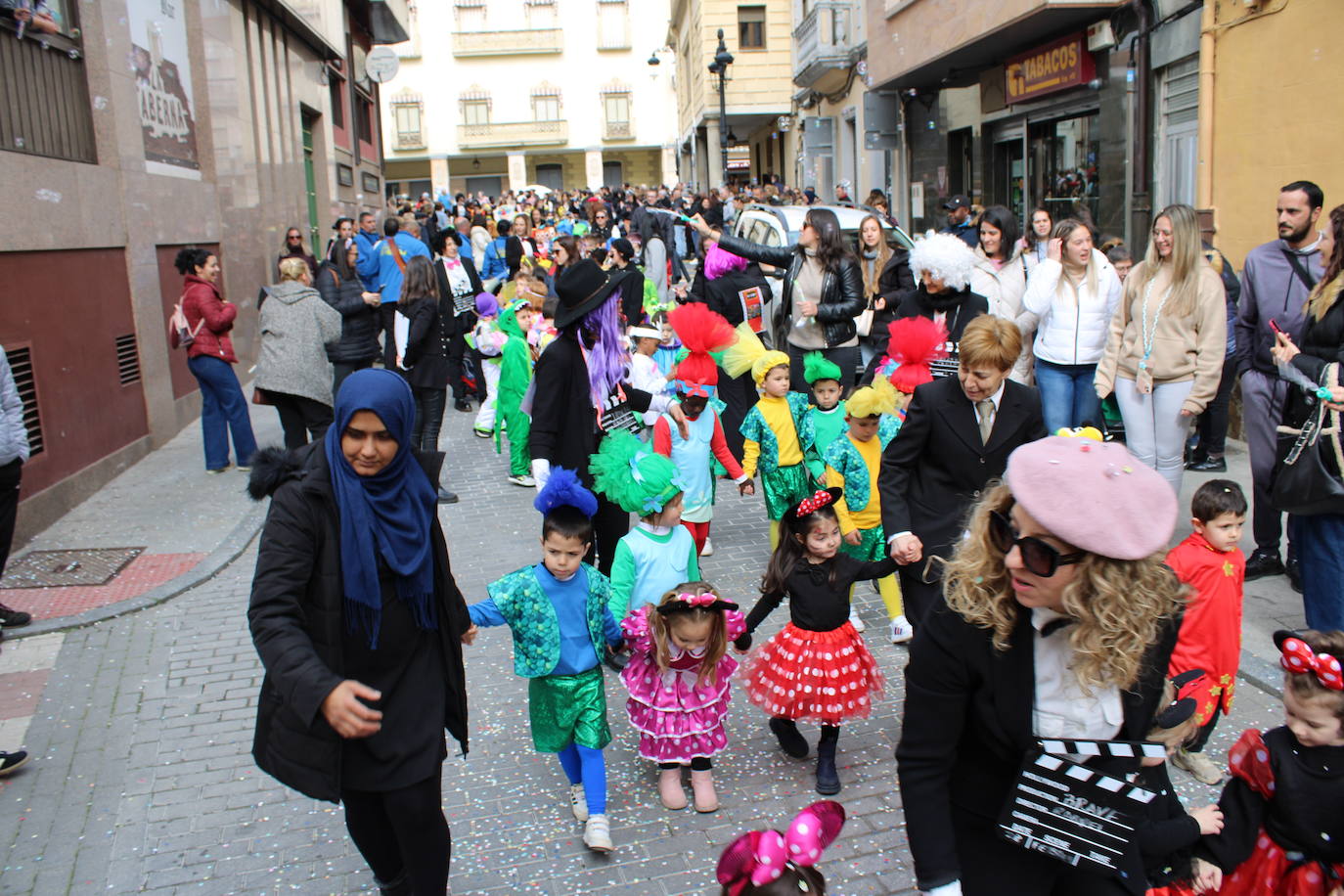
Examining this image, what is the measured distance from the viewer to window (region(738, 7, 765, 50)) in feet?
141

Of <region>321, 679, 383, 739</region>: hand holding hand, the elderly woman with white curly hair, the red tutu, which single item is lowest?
the red tutu

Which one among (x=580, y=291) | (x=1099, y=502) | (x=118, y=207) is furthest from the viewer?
(x=118, y=207)

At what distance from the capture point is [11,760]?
4.73 metres

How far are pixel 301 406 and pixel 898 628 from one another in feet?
18.3

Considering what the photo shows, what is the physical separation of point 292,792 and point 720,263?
272 inches

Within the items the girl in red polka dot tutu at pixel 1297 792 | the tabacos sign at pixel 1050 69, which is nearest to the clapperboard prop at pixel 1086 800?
the girl in red polka dot tutu at pixel 1297 792

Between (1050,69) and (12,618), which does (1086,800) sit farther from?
(1050,69)

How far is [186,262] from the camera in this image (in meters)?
10.1

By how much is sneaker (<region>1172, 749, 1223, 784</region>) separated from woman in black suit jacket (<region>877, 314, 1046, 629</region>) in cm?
122

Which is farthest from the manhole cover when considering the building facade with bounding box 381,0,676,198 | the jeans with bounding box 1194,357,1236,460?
the building facade with bounding box 381,0,676,198

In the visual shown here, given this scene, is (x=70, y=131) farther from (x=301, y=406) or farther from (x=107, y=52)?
(x=301, y=406)

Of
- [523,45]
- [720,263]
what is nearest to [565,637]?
[720,263]

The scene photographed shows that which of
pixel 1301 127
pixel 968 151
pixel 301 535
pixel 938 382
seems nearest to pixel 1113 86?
pixel 1301 127

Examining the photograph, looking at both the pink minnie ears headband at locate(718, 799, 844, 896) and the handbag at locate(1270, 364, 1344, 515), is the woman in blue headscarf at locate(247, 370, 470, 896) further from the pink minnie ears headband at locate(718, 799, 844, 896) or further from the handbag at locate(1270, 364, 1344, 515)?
the handbag at locate(1270, 364, 1344, 515)
